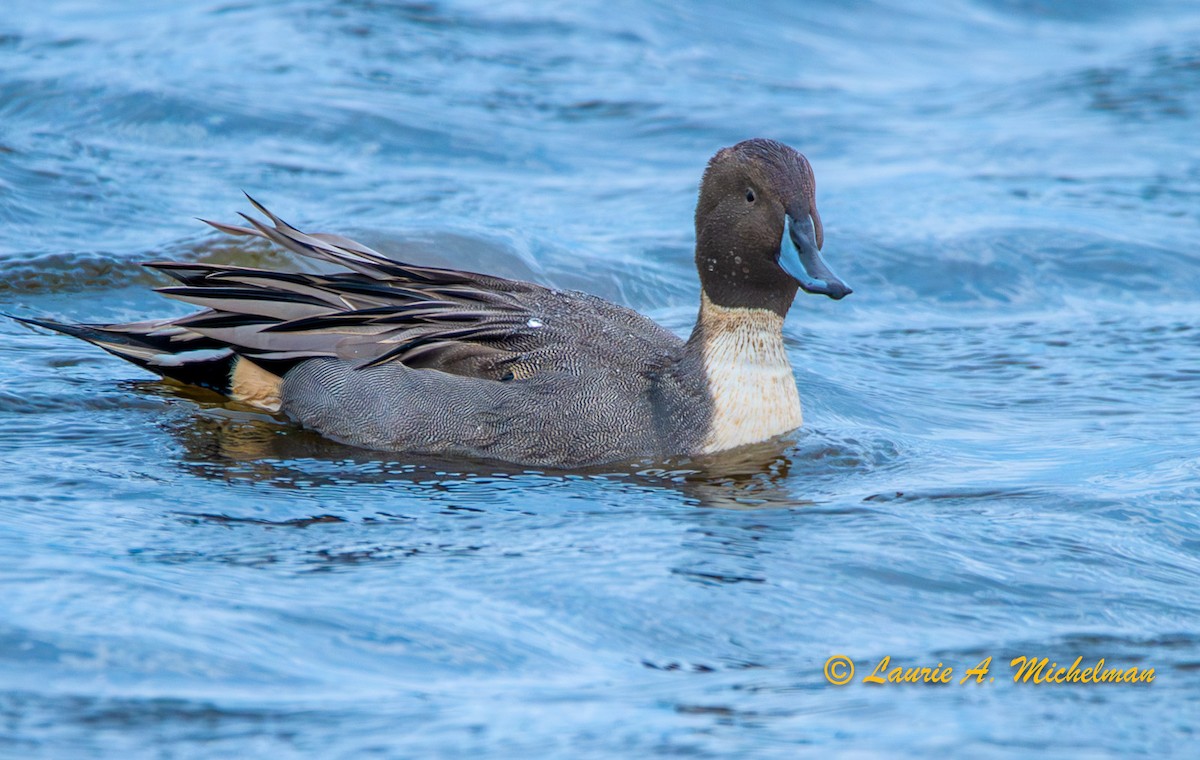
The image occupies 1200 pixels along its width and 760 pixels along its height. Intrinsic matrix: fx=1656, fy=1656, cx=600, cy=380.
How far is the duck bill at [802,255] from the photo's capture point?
678 centimetres

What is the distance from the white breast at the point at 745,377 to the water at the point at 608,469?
139 mm

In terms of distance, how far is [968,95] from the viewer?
14352 mm

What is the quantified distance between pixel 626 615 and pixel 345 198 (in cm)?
619

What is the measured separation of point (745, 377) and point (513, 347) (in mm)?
1016

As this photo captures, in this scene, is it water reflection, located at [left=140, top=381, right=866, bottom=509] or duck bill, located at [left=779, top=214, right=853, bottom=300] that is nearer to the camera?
water reflection, located at [left=140, top=381, right=866, bottom=509]

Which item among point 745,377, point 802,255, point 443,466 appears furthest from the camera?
point 745,377

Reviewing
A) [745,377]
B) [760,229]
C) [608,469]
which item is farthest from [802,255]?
[608,469]

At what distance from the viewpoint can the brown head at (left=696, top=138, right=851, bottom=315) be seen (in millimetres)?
6871

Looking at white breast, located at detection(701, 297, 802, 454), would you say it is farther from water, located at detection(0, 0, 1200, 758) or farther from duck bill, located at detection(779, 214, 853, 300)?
duck bill, located at detection(779, 214, 853, 300)

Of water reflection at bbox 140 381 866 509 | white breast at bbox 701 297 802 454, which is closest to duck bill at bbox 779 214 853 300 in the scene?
white breast at bbox 701 297 802 454

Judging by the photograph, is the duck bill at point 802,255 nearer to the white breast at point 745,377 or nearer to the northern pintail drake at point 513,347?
the northern pintail drake at point 513,347

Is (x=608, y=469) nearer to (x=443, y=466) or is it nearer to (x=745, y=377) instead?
(x=443, y=466)

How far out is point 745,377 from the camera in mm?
7137

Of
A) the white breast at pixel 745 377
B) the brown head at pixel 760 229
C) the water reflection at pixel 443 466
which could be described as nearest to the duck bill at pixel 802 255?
the brown head at pixel 760 229
